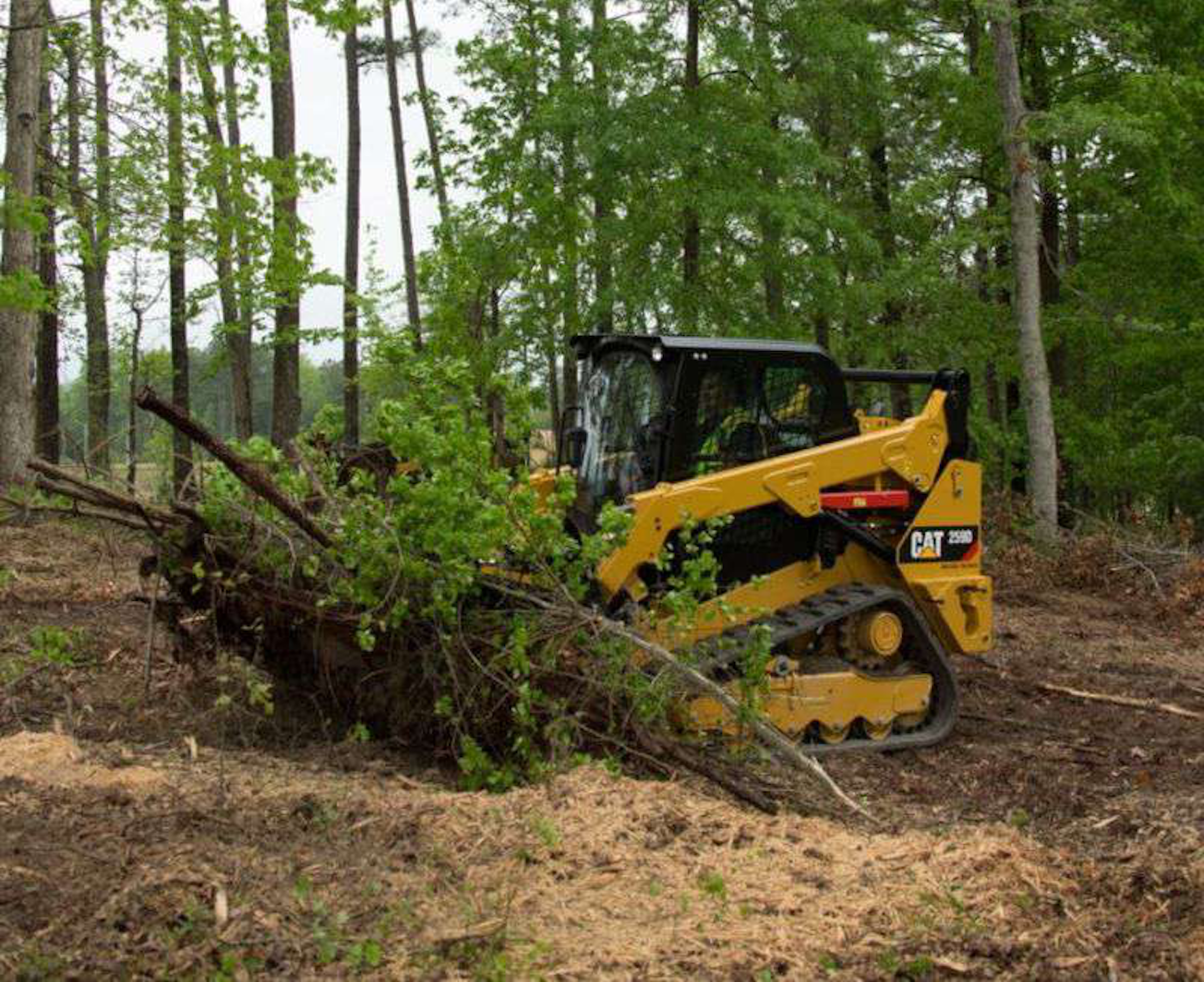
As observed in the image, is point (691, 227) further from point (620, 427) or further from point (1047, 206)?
point (620, 427)

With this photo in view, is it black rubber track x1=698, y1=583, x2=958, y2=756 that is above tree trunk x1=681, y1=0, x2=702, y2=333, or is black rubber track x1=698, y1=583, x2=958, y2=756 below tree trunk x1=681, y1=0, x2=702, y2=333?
below

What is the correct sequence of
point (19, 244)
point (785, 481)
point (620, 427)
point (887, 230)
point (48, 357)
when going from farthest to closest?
point (887, 230)
point (48, 357)
point (19, 244)
point (620, 427)
point (785, 481)

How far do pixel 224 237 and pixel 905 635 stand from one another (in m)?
11.8

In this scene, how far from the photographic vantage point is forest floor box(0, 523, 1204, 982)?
14.5 feet

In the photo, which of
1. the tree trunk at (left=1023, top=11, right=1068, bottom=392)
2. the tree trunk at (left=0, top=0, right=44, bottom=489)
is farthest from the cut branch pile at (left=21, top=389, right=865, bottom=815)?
the tree trunk at (left=1023, top=11, right=1068, bottom=392)

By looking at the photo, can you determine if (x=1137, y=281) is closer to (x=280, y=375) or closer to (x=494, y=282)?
(x=494, y=282)

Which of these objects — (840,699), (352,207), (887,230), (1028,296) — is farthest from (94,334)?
(840,699)

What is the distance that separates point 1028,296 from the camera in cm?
1864

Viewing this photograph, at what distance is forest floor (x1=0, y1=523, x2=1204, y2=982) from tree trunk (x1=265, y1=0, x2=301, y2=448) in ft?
37.1

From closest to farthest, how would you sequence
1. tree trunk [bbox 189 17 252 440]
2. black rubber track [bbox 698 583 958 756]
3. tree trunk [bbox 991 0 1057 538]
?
black rubber track [bbox 698 583 958 756]
tree trunk [bbox 189 17 252 440]
tree trunk [bbox 991 0 1057 538]

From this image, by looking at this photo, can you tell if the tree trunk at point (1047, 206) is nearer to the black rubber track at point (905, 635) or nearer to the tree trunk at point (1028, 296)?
the tree trunk at point (1028, 296)

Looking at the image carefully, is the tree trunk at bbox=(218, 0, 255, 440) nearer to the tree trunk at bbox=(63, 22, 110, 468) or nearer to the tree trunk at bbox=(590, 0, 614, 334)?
the tree trunk at bbox=(63, 22, 110, 468)

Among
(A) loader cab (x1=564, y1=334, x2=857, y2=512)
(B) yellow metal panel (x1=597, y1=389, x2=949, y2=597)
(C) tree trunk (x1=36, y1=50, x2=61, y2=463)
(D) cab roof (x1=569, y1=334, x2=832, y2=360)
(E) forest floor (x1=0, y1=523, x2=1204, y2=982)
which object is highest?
(C) tree trunk (x1=36, y1=50, x2=61, y2=463)

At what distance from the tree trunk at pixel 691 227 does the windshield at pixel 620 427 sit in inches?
423
